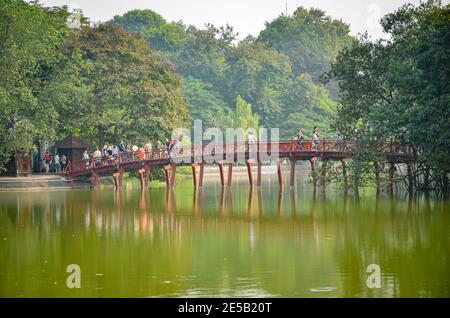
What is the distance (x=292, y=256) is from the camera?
91.1 feet

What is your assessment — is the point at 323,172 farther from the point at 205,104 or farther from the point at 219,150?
the point at 205,104

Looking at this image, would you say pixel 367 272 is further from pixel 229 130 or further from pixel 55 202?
pixel 229 130

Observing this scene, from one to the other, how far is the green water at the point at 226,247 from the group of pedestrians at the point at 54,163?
38.0ft

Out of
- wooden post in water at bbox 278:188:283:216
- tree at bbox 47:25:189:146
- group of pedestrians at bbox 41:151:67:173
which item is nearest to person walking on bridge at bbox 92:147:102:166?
group of pedestrians at bbox 41:151:67:173

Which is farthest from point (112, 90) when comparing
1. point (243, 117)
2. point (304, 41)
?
point (304, 41)

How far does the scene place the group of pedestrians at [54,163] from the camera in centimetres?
5900

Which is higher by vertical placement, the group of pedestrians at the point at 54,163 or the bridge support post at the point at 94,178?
the group of pedestrians at the point at 54,163

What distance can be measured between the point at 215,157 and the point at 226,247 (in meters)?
25.5

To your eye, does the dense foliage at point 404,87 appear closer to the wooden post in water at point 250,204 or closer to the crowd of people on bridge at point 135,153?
the crowd of people on bridge at point 135,153

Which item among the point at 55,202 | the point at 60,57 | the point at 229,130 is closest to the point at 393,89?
the point at 55,202

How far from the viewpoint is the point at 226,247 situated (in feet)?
98.7

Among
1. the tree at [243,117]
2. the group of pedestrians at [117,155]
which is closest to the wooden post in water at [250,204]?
the group of pedestrians at [117,155]

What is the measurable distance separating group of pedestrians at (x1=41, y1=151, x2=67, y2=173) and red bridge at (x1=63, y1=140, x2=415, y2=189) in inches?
18.2

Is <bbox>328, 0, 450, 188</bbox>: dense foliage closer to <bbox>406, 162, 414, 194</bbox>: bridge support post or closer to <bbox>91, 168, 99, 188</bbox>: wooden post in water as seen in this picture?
<bbox>406, 162, 414, 194</bbox>: bridge support post
